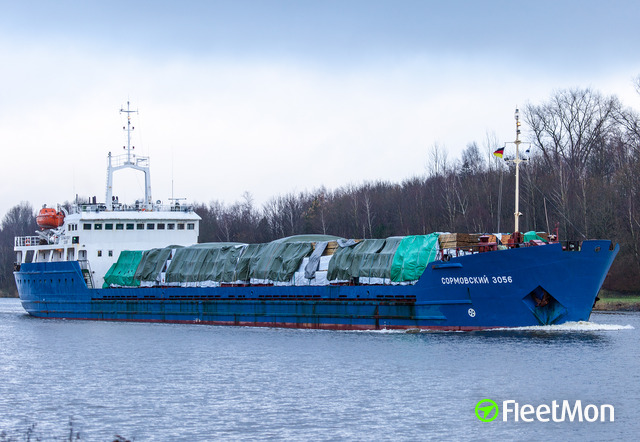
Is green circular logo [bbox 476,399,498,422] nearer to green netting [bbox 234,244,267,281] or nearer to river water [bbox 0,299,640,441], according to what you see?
river water [bbox 0,299,640,441]

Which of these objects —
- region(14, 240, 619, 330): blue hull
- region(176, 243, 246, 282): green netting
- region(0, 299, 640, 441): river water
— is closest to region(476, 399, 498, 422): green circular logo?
region(0, 299, 640, 441): river water

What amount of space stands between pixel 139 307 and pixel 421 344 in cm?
2005

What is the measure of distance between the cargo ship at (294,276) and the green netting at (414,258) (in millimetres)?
49

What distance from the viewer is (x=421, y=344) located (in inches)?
1206

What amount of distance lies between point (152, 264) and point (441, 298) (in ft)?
60.4

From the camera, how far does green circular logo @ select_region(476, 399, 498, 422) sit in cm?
2003

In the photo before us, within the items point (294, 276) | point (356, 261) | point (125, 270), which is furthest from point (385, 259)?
point (125, 270)

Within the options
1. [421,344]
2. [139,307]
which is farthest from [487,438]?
[139,307]

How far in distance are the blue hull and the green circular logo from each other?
428 inches

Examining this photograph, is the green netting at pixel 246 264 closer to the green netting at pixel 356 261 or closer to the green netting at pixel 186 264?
the green netting at pixel 186 264

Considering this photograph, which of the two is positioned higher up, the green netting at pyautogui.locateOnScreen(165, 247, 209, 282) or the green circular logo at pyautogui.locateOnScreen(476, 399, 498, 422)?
the green netting at pyautogui.locateOnScreen(165, 247, 209, 282)

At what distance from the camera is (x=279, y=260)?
1591 inches

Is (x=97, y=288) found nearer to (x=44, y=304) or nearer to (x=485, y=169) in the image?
(x=44, y=304)

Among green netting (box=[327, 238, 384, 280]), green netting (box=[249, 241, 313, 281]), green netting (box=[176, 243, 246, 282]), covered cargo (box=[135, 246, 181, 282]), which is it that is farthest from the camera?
covered cargo (box=[135, 246, 181, 282])
